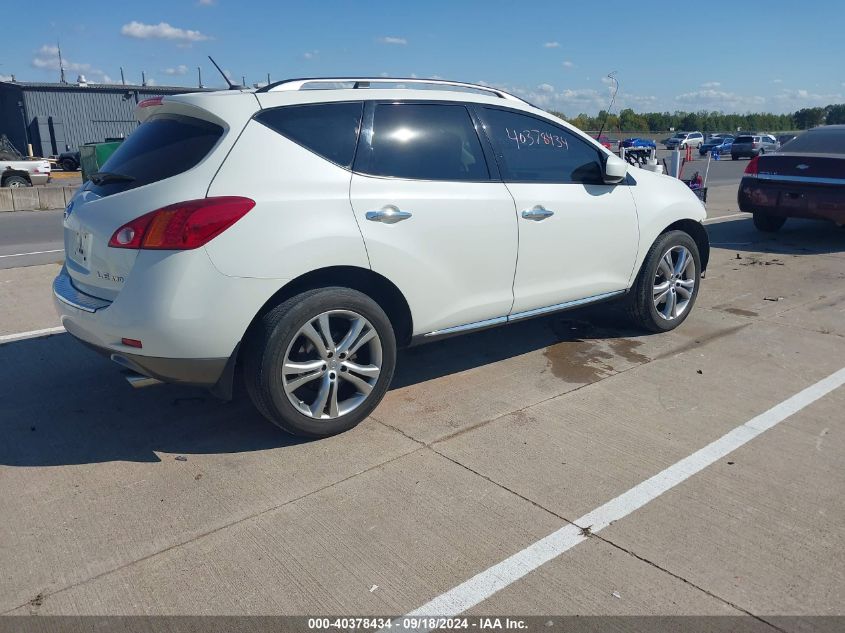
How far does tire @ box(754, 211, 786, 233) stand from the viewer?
34.8 feet

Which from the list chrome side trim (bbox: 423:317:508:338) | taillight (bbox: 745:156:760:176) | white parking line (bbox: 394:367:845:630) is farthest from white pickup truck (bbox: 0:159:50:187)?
white parking line (bbox: 394:367:845:630)

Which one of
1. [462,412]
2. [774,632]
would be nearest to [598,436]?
[462,412]

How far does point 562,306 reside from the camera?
4973 mm

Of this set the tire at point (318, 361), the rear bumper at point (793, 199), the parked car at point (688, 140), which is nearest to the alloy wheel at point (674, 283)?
the tire at point (318, 361)

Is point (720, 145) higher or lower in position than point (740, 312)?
higher

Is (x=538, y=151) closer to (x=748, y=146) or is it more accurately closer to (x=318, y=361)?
(x=318, y=361)

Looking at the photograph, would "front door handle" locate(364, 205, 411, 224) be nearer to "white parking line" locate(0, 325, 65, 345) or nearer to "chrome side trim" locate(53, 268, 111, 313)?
"chrome side trim" locate(53, 268, 111, 313)

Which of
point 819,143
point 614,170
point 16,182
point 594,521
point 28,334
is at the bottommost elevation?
point 594,521

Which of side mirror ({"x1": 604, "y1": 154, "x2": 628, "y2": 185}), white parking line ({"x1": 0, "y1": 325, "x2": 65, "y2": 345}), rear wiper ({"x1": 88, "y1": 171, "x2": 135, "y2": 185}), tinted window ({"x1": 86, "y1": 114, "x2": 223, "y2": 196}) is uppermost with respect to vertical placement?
tinted window ({"x1": 86, "y1": 114, "x2": 223, "y2": 196})

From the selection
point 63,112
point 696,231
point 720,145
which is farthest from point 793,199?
point 63,112

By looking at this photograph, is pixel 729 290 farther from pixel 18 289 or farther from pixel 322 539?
pixel 18 289

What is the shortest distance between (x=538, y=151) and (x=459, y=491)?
2.46m

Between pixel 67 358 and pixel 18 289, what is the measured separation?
278cm

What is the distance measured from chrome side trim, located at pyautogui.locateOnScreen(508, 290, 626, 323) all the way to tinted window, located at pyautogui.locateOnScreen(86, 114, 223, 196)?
2.15 metres
